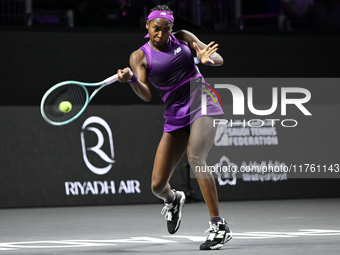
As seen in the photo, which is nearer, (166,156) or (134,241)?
(166,156)

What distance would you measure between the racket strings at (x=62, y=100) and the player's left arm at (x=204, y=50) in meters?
0.90

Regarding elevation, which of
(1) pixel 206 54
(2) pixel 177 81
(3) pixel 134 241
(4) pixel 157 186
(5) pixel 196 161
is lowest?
(3) pixel 134 241

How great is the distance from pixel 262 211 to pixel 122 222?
1894 millimetres

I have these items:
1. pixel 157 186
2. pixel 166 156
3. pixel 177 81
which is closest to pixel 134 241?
pixel 157 186

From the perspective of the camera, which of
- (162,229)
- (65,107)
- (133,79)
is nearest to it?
(133,79)

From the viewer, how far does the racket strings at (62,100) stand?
4625 mm

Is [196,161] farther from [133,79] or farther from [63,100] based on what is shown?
[63,100]

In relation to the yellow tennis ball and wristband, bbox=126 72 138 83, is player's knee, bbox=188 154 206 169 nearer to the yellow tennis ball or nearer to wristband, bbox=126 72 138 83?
wristband, bbox=126 72 138 83

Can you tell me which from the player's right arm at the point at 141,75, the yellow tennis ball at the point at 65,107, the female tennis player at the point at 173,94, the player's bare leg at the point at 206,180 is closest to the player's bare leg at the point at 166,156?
the female tennis player at the point at 173,94

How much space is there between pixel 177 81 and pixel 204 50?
1.40 feet

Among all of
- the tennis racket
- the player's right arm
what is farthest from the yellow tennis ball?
the player's right arm

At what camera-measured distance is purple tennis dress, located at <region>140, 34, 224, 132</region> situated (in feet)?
15.8

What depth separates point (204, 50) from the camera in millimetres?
4543

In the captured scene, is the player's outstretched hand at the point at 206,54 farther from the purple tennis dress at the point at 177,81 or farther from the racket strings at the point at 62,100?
the racket strings at the point at 62,100
